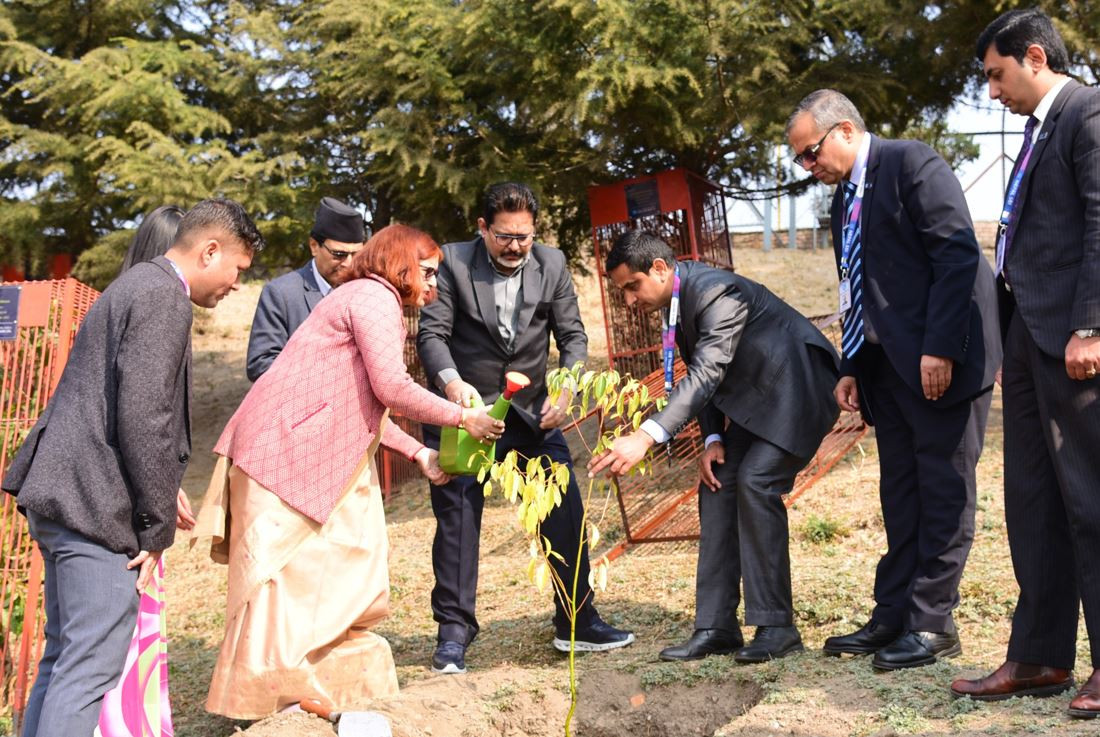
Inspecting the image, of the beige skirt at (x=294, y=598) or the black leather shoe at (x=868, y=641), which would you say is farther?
the black leather shoe at (x=868, y=641)

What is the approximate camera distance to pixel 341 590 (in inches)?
154

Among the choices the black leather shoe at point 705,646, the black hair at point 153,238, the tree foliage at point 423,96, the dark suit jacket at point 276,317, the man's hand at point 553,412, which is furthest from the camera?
the tree foliage at point 423,96

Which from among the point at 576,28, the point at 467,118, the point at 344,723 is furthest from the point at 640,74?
the point at 344,723

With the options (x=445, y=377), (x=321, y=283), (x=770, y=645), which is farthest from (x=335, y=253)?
(x=770, y=645)

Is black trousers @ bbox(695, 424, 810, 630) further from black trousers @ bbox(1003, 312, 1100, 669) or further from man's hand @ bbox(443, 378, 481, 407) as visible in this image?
man's hand @ bbox(443, 378, 481, 407)

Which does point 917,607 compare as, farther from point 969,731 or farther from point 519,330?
point 519,330

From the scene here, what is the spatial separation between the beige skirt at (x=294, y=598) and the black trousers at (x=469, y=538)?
724mm

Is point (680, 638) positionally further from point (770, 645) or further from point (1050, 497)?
point (1050, 497)

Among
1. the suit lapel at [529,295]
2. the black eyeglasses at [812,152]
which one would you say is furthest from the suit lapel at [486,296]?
the black eyeglasses at [812,152]

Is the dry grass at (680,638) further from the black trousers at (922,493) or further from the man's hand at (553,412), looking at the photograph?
the man's hand at (553,412)

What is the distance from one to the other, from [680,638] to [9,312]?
11.4 feet

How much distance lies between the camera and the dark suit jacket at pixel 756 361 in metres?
4.31

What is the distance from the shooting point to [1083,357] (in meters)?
3.18

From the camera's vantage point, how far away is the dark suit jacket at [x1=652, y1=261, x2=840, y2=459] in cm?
431
